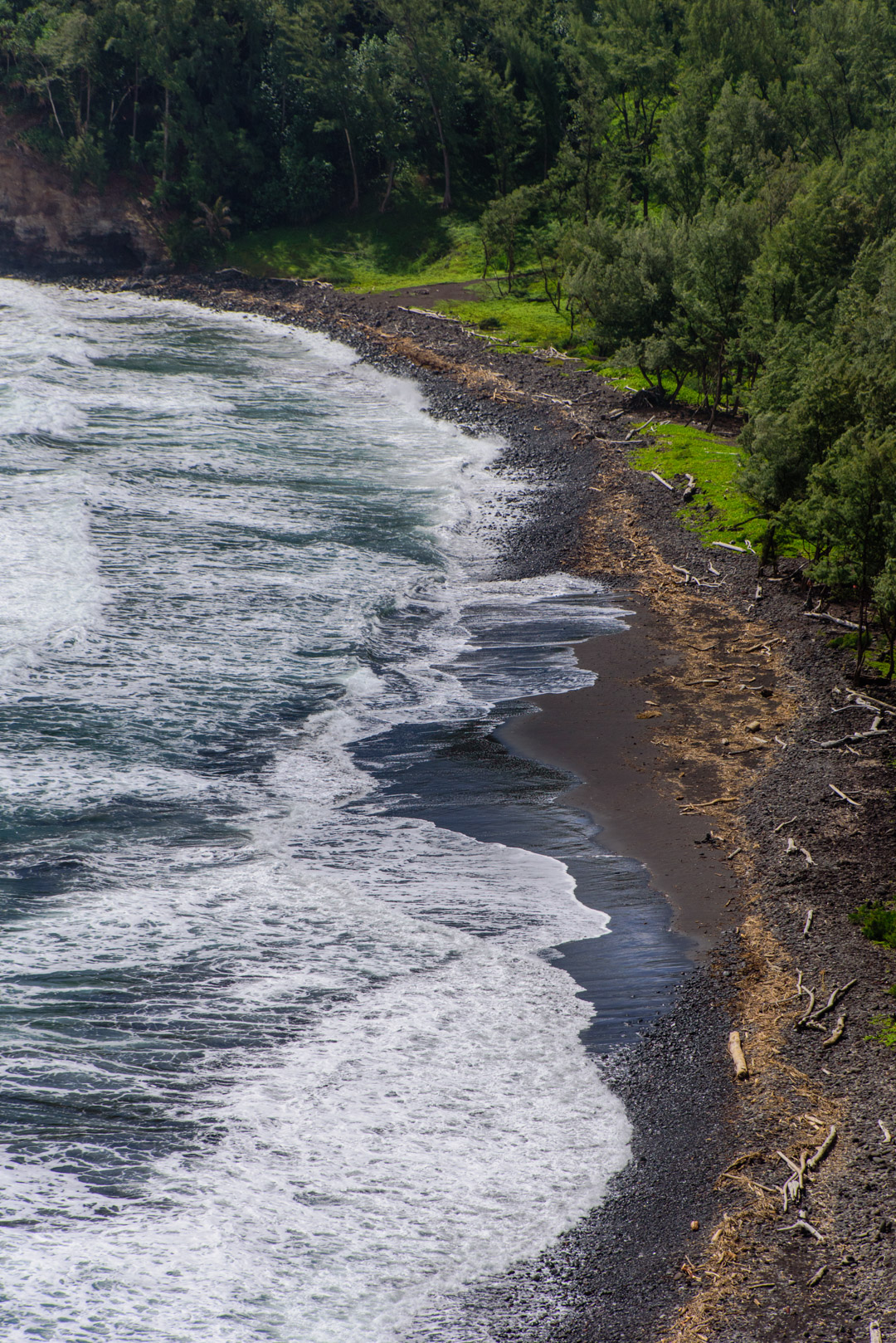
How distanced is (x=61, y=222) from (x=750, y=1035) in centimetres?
9796

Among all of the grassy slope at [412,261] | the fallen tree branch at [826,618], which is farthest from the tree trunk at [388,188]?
the fallen tree branch at [826,618]

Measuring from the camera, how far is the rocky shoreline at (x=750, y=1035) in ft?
38.6

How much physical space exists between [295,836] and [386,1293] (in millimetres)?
9610

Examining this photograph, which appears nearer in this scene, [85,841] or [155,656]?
[85,841]

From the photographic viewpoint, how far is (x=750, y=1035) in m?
15.4

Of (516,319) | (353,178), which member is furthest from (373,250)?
(516,319)

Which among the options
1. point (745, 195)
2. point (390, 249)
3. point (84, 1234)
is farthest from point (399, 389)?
point (84, 1234)

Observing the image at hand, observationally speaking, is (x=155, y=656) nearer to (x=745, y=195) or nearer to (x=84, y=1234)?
(x=84, y=1234)

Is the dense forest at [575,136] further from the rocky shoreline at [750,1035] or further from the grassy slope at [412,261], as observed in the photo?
the rocky shoreline at [750,1035]

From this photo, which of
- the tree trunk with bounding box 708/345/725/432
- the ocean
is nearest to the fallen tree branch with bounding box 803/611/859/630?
the ocean

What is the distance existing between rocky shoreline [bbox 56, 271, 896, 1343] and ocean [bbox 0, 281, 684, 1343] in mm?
804

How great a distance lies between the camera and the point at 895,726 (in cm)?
2327

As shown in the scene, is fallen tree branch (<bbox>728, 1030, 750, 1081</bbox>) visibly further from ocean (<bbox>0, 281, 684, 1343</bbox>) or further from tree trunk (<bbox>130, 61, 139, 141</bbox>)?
tree trunk (<bbox>130, 61, 139, 141</bbox>)

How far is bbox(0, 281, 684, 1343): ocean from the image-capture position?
12680mm
